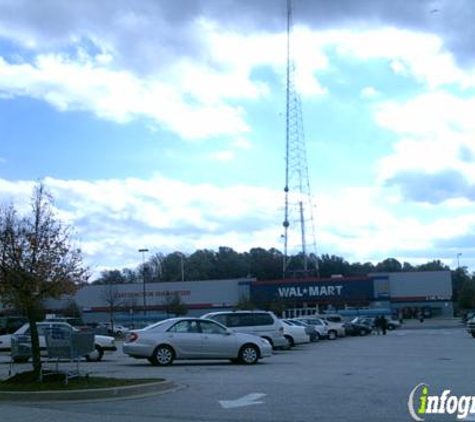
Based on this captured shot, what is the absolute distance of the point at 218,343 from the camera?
2359cm

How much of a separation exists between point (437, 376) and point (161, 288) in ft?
304

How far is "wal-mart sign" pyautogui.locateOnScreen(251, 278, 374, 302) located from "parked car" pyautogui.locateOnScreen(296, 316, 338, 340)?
46.1 meters

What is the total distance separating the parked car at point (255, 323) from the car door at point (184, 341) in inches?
252

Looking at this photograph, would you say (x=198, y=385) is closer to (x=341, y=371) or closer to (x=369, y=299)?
(x=341, y=371)

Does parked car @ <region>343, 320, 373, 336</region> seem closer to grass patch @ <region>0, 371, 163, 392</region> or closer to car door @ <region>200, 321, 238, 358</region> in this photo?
car door @ <region>200, 321, 238, 358</region>

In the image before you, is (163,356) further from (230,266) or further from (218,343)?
(230,266)

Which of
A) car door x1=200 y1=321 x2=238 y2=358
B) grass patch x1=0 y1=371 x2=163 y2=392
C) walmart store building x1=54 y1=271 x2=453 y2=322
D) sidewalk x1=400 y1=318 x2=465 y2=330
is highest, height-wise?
walmart store building x1=54 y1=271 x2=453 y2=322

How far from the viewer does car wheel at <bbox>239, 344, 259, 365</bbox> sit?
23.8 metres

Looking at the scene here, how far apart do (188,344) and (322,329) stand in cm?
2733

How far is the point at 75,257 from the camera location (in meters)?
17.6

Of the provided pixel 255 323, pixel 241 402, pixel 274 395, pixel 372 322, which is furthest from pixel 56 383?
pixel 372 322

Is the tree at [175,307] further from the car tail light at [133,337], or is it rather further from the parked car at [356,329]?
the car tail light at [133,337]

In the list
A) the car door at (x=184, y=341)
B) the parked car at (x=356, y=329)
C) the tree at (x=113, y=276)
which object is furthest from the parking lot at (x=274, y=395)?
the tree at (x=113, y=276)

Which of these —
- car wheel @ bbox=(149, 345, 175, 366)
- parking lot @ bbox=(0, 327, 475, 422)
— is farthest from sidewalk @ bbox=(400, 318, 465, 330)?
parking lot @ bbox=(0, 327, 475, 422)
